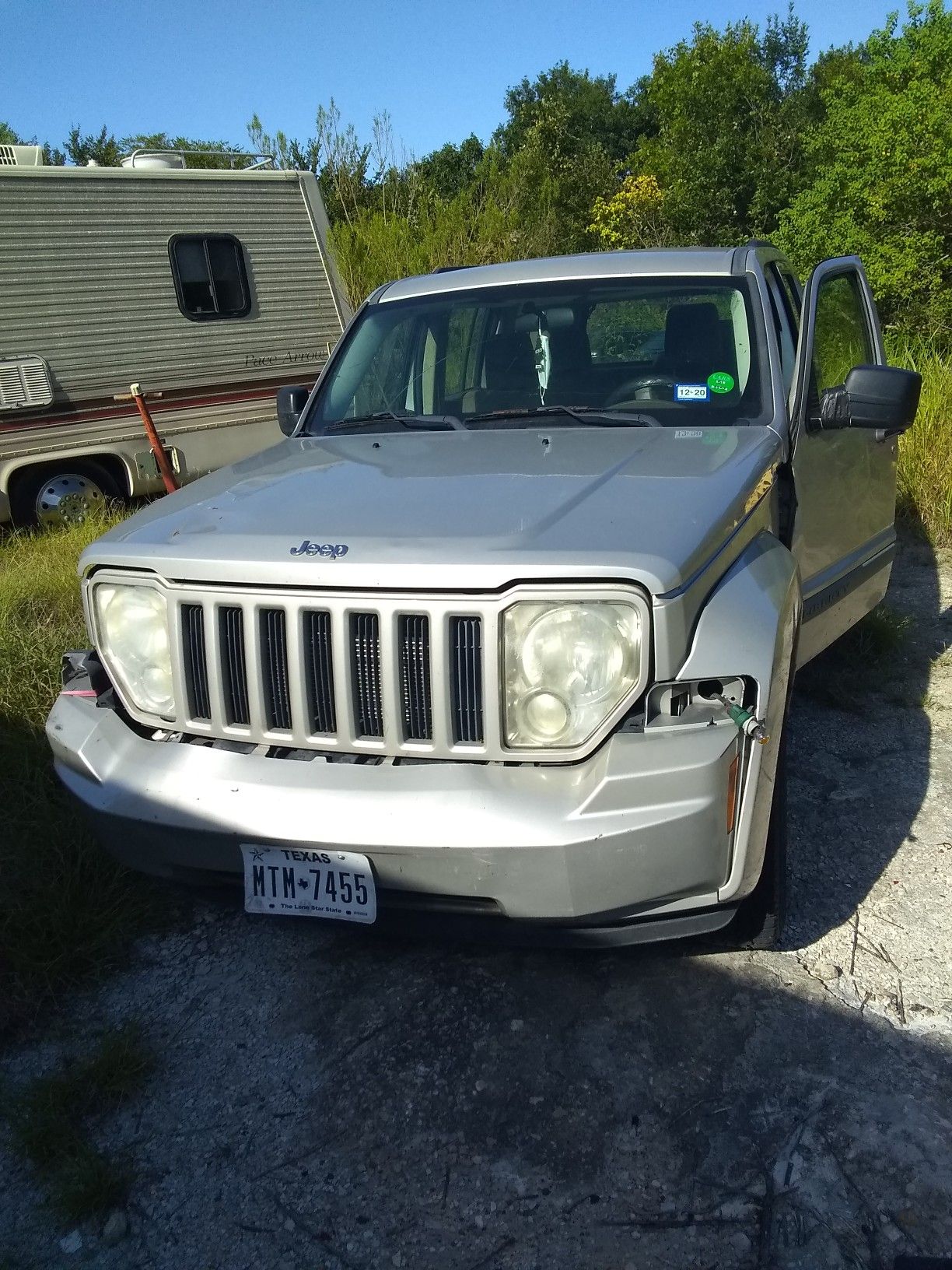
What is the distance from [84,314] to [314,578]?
6.71 m

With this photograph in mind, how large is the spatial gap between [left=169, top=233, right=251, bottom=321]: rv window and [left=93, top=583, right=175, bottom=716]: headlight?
664 centimetres

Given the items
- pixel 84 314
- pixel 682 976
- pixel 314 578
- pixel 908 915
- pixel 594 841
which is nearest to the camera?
pixel 594 841

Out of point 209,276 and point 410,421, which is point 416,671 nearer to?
point 410,421

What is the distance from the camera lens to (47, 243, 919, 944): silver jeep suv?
2145 mm

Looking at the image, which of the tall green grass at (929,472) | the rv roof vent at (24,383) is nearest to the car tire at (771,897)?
the tall green grass at (929,472)

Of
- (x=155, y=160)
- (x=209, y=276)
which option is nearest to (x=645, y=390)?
(x=209, y=276)

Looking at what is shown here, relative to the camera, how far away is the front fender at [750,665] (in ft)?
7.22

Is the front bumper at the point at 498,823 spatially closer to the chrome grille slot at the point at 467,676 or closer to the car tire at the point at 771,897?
the chrome grille slot at the point at 467,676

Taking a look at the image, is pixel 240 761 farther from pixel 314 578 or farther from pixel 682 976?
pixel 682 976

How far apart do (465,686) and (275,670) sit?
47 cm

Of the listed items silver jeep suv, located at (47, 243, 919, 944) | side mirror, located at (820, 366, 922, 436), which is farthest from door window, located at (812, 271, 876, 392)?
silver jeep suv, located at (47, 243, 919, 944)

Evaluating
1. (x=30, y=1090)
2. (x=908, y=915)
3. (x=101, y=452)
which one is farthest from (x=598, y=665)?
(x=101, y=452)

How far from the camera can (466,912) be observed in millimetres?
2297

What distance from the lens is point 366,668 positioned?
231 centimetres
